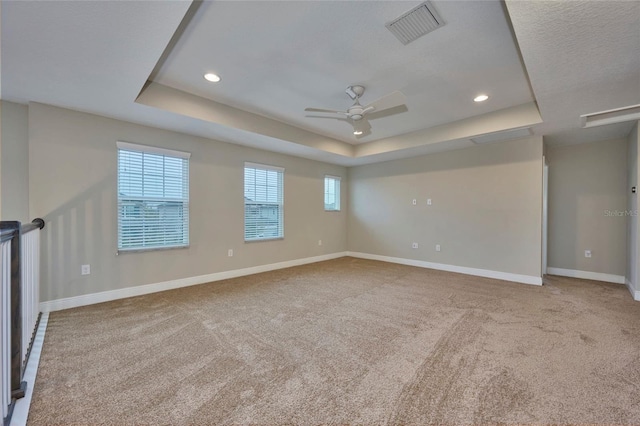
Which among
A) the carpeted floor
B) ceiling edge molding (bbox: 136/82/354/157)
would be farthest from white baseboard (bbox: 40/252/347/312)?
ceiling edge molding (bbox: 136/82/354/157)

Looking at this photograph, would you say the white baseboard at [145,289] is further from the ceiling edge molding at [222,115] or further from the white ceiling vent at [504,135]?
the white ceiling vent at [504,135]

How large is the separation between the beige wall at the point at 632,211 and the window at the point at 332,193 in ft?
16.4

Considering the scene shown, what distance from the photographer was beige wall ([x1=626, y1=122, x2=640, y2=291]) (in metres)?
3.61

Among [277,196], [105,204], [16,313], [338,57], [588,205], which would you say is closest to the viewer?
[16,313]

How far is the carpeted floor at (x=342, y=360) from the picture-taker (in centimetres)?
158

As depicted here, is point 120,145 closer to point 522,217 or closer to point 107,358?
point 107,358

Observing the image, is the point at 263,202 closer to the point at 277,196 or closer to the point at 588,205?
the point at 277,196

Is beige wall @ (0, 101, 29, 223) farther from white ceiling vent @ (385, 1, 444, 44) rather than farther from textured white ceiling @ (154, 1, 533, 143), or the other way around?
white ceiling vent @ (385, 1, 444, 44)

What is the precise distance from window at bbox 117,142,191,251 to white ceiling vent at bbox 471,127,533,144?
15.7 ft

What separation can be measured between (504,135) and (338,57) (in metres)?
3.28

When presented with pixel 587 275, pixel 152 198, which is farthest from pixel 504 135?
pixel 152 198

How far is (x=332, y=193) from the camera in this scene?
682cm

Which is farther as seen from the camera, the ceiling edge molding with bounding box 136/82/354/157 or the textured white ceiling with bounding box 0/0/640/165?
the ceiling edge molding with bounding box 136/82/354/157

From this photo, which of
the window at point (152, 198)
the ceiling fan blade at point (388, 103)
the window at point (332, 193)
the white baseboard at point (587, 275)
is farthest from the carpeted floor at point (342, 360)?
the window at point (332, 193)
